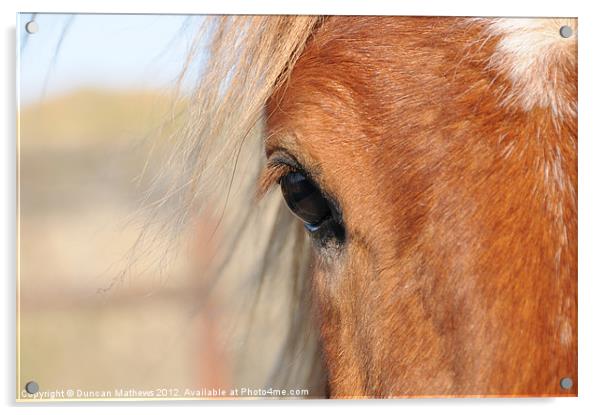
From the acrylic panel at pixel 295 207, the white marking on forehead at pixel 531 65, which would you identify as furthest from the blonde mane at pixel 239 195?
the white marking on forehead at pixel 531 65

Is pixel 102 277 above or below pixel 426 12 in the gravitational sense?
below

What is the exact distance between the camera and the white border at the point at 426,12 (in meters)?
0.82

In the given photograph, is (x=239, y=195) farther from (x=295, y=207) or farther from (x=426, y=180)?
(x=426, y=180)

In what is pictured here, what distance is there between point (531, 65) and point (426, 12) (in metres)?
0.19

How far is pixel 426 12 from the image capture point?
806 mm

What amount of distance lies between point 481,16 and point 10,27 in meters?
0.58

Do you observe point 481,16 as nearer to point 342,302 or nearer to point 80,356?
point 342,302

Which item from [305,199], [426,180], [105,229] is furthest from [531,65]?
[105,229]

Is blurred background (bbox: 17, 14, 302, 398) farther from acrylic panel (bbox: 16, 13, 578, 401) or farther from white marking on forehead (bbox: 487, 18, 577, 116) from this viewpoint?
white marking on forehead (bbox: 487, 18, 577, 116)

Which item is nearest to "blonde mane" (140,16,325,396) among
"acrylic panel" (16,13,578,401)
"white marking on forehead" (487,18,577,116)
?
"acrylic panel" (16,13,578,401)

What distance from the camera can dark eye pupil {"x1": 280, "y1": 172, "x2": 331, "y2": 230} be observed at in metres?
0.73

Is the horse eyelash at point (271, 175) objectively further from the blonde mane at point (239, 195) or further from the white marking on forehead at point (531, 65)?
the white marking on forehead at point (531, 65)

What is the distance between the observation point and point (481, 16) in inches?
29.9

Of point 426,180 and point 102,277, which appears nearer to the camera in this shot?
point 426,180
